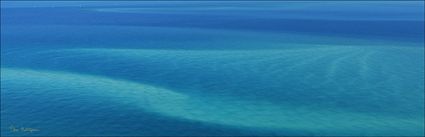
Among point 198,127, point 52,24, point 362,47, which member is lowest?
point 198,127

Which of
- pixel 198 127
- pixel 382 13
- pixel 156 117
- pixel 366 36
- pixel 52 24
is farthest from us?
pixel 382 13

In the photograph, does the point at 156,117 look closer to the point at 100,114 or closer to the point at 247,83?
the point at 100,114

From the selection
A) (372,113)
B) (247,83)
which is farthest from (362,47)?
(372,113)

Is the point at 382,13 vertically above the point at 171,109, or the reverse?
the point at 382,13

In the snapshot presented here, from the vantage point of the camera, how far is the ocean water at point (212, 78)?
65.6ft

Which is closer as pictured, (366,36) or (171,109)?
(171,109)

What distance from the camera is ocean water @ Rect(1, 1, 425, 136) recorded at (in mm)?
19984

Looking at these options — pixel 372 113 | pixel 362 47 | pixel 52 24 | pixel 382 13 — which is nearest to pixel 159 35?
pixel 52 24

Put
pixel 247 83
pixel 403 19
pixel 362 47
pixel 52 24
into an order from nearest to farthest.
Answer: pixel 247 83 → pixel 362 47 → pixel 52 24 → pixel 403 19

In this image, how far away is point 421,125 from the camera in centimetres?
1980

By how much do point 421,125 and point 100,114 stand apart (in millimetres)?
13268

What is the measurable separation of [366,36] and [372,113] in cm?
2378

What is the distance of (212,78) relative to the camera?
27.9 metres

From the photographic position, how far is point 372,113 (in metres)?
21.3
